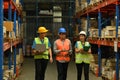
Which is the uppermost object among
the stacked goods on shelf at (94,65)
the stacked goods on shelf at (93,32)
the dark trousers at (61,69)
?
the stacked goods on shelf at (93,32)

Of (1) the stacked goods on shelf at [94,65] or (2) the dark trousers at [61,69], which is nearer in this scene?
(2) the dark trousers at [61,69]

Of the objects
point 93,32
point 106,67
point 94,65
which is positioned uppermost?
point 93,32

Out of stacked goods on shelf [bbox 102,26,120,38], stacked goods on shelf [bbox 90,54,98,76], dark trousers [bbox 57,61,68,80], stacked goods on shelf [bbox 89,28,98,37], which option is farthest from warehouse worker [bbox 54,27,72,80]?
stacked goods on shelf [bbox 89,28,98,37]

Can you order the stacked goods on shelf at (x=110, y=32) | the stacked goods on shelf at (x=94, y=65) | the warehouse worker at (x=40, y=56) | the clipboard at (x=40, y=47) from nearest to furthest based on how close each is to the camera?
the clipboard at (x=40, y=47)
the warehouse worker at (x=40, y=56)
the stacked goods on shelf at (x=110, y=32)
the stacked goods on shelf at (x=94, y=65)

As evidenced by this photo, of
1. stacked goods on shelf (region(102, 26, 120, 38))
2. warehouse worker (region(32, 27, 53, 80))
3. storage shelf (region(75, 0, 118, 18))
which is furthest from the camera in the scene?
storage shelf (region(75, 0, 118, 18))

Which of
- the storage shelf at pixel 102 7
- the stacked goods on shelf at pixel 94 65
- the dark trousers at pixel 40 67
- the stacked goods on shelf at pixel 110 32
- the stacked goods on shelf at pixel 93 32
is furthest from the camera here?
the stacked goods on shelf at pixel 93 32

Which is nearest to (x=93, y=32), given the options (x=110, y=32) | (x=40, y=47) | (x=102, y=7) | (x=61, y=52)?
(x=102, y=7)

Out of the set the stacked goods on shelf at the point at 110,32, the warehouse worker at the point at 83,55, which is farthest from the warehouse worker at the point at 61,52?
the stacked goods on shelf at the point at 110,32

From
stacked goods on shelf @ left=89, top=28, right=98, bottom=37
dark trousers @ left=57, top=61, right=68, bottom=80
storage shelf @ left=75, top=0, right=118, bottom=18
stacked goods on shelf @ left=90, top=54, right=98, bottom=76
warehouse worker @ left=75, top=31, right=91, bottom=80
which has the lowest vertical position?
stacked goods on shelf @ left=90, top=54, right=98, bottom=76

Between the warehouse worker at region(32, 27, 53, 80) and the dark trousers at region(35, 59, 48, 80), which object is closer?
the warehouse worker at region(32, 27, 53, 80)

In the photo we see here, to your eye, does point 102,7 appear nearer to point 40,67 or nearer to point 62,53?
point 62,53

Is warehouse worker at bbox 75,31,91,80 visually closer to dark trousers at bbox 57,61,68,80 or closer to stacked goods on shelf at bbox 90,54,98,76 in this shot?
dark trousers at bbox 57,61,68,80

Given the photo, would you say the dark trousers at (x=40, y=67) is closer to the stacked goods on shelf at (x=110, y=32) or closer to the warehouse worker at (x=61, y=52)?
the warehouse worker at (x=61, y=52)

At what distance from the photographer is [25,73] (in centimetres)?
1360
